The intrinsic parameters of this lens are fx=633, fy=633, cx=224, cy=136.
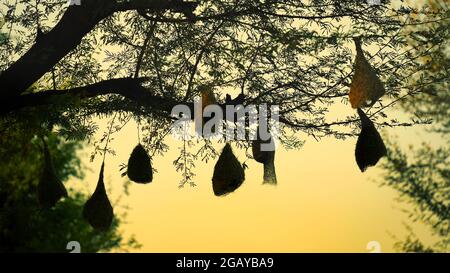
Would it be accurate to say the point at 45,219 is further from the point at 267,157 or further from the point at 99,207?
the point at 267,157

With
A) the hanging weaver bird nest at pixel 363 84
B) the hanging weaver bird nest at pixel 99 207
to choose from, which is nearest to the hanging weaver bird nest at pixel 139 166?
the hanging weaver bird nest at pixel 99 207

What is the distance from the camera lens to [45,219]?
1995 centimetres

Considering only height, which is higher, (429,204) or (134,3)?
(134,3)

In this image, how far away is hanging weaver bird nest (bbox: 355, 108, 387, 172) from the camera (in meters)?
9.78

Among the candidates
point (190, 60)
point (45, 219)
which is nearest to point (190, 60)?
point (190, 60)

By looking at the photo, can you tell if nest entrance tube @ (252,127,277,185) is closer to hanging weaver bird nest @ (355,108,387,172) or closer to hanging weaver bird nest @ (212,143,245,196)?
hanging weaver bird nest @ (212,143,245,196)

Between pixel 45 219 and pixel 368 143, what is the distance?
13.1 metres

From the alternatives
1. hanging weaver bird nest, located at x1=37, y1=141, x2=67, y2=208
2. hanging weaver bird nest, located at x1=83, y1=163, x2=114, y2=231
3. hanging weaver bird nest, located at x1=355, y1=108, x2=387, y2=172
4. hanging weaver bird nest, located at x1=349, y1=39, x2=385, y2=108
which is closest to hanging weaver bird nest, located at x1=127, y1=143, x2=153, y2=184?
hanging weaver bird nest, located at x1=83, y1=163, x2=114, y2=231

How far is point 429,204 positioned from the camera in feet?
51.9

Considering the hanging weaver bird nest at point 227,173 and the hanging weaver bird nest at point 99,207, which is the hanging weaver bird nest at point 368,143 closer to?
the hanging weaver bird nest at point 227,173

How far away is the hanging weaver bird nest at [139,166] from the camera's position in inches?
460
